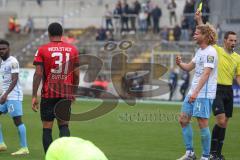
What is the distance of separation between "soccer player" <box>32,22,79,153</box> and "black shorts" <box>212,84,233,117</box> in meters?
2.73

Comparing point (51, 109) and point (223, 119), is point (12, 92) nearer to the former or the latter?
point (51, 109)

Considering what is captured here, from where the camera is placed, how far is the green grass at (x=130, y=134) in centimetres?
1268

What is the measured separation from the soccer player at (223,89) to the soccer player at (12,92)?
351cm

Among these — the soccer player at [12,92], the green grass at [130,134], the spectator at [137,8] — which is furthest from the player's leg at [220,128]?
the spectator at [137,8]

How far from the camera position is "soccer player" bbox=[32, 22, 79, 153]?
1049cm

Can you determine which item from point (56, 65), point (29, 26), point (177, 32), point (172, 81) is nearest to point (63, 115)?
point (56, 65)

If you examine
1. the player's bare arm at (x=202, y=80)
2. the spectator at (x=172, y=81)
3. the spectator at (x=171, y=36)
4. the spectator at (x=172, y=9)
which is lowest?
the spectator at (x=172, y=81)

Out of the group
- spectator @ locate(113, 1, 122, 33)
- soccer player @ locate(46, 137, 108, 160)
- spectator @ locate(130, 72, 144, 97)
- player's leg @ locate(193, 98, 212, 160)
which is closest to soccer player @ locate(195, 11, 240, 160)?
player's leg @ locate(193, 98, 212, 160)

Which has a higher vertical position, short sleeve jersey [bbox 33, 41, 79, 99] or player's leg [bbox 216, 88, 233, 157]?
short sleeve jersey [bbox 33, 41, 79, 99]

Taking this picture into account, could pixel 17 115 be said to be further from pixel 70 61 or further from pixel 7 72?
pixel 70 61

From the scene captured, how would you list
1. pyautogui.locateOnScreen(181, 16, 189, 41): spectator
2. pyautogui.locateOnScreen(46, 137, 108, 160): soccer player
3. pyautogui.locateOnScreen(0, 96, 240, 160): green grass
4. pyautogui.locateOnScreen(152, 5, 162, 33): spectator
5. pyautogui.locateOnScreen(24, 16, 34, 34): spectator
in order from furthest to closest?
pyautogui.locateOnScreen(24, 16, 34, 34): spectator, pyautogui.locateOnScreen(152, 5, 162, 33): spectator, pyautogui.locateOnScreen(181, 16, 189, 41): spectator, pyautogui.locateOnScreen(0, 96, 240, 160): green grass, pyautogui.locateOnScreen(46, 137, 108, 160): soccer player

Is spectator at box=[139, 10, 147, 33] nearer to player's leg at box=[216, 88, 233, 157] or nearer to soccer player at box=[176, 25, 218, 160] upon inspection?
player's leg at box=[216, 88, 233, 157]

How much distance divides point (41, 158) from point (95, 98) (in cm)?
2001

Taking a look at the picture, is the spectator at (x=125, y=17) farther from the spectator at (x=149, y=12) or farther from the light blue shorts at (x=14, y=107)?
the light blue shorts at (x=14, y=107)
